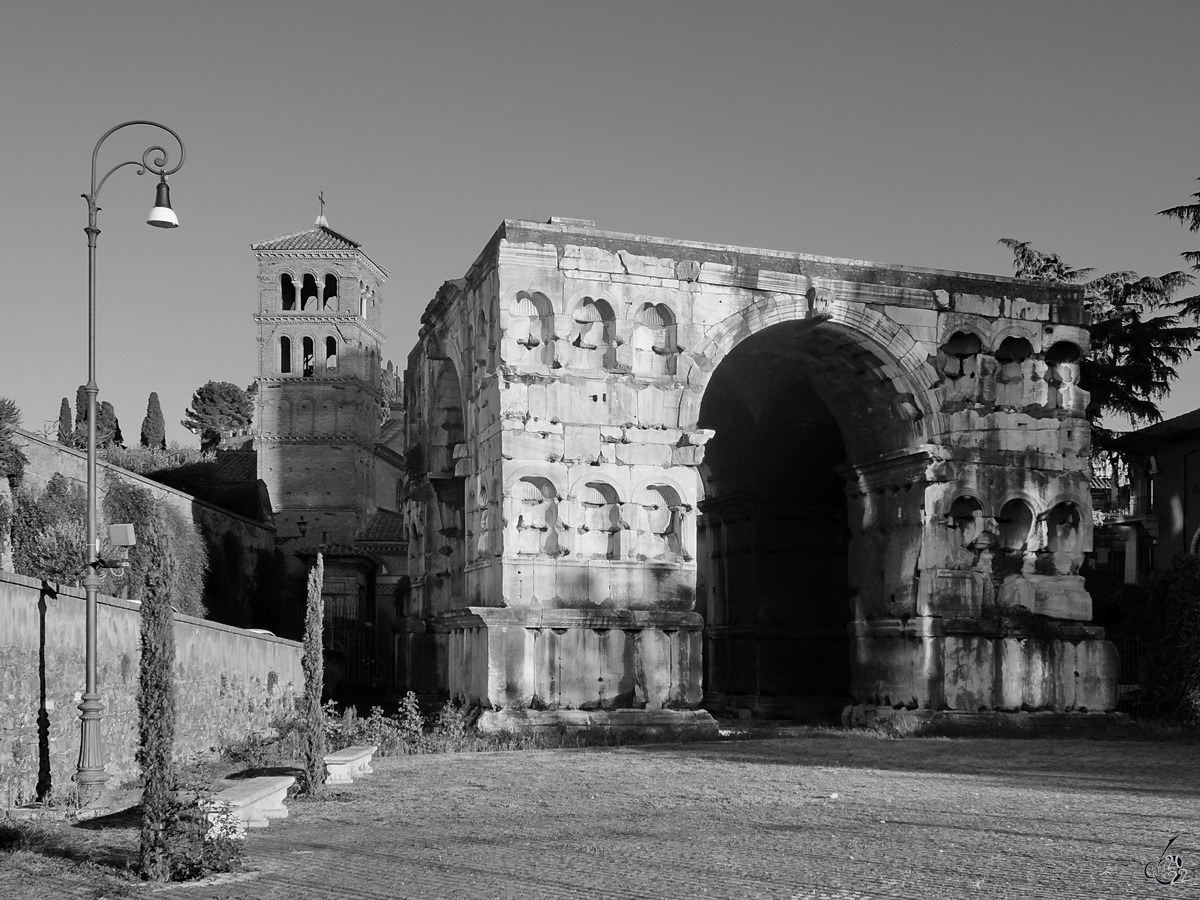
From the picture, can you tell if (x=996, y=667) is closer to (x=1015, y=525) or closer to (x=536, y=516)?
(x=1015, y=525)

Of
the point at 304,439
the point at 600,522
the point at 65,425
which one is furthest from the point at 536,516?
the point at 65,425

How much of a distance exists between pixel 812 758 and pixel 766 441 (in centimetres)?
1101

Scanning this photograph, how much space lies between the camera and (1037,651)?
21234mm

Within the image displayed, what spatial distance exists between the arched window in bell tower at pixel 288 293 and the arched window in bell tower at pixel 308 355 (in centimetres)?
154

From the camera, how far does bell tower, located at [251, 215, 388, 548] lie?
58.7 metres

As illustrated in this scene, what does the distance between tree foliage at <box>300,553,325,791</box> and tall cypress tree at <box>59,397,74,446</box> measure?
46.8 metres

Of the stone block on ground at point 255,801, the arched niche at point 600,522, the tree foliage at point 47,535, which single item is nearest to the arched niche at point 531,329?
the arched niche at point 600,522

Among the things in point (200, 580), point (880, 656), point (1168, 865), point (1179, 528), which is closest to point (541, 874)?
point (1168, 865)

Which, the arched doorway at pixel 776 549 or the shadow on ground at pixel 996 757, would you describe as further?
the arched doorway at pixel 776 549

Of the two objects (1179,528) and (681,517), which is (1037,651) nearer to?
(681,517)

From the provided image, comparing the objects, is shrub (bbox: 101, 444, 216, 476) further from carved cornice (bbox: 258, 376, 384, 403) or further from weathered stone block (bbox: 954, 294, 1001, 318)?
weathered stone block (bbox: 954, 294, 1001, 318)

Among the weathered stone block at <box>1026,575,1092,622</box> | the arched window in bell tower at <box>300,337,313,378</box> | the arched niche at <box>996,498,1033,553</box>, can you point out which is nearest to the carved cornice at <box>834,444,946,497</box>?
the arched niche at <box>996,498,1033,553</box>

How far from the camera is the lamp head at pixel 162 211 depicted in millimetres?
14371
